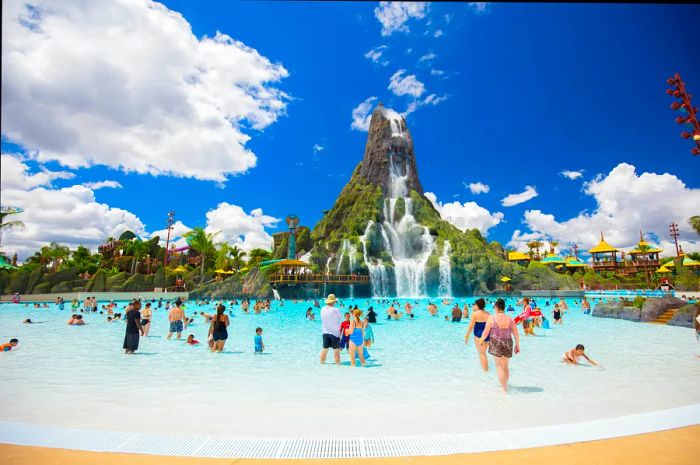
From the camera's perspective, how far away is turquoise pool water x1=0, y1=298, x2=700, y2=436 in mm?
5305

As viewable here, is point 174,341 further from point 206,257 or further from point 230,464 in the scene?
point 206,257

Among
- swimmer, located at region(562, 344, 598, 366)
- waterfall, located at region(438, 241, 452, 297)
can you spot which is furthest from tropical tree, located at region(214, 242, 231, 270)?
swimmer, located at region(562, 344, 598, 366)

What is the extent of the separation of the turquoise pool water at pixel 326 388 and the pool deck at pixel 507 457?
1368mm

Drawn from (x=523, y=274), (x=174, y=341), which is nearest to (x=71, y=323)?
(x=174, y=341)

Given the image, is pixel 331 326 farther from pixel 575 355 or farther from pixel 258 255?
pixel 258 255

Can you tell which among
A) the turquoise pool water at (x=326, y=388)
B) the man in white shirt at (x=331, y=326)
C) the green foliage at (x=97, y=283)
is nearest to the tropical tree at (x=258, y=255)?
the green foliage at (x=97, y=283)

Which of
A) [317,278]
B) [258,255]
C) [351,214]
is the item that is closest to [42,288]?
[317,278]

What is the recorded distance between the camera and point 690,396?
6.29 m

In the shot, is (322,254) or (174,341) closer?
(174,341)

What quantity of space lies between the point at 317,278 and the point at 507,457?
157 feet

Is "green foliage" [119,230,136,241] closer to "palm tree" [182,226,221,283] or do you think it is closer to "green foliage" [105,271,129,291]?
"palm tree" [182,226,221,283]

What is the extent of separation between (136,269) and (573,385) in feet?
232

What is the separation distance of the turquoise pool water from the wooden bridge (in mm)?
36283

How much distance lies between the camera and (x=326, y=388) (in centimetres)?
730
